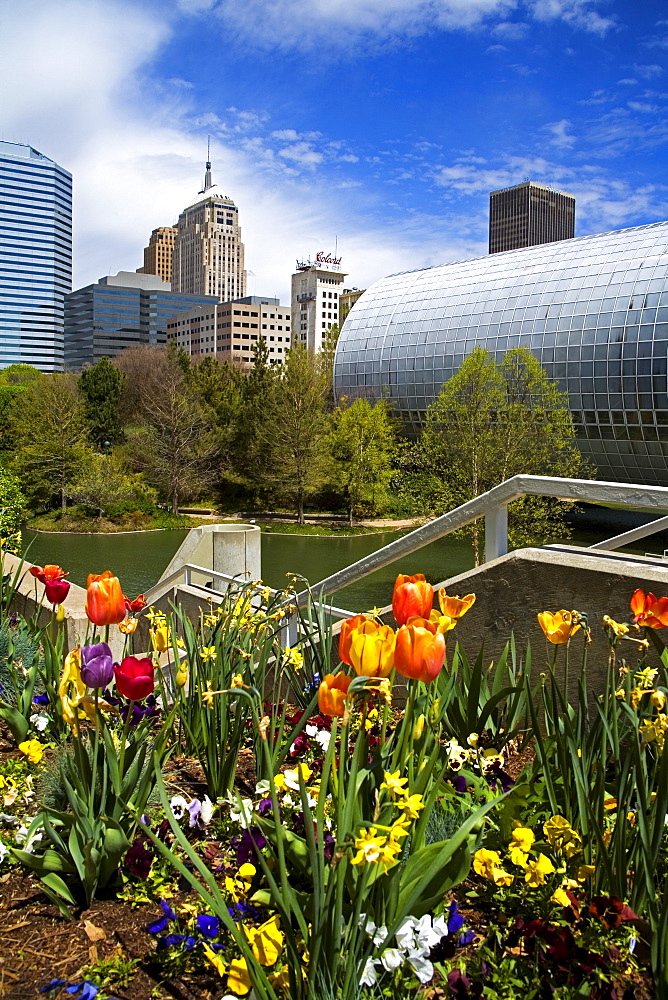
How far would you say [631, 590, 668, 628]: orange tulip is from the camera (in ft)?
6.45

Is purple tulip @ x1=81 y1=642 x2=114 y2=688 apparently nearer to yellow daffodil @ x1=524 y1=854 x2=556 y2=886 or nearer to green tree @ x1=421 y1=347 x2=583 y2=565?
yellow daffodil @ x1=524 y1=854 x2=556 y2=886

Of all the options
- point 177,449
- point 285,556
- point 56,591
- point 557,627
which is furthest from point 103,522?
point 557,627

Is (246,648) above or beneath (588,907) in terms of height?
above

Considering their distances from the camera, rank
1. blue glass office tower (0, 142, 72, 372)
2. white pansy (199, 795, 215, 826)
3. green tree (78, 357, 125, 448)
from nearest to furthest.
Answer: white pansy (199, 795, 215, 826), green tree (78, 357, 125, 448), blue glass office tower (0, 142, 72, 372)

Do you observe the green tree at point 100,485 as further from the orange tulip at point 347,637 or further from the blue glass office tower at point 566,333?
the orange tulip at point 347,637

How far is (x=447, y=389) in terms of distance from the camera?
24594mm

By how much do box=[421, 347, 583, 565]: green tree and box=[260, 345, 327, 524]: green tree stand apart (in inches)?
290

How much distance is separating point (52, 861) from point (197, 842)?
403 millimetres

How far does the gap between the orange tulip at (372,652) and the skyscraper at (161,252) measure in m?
196

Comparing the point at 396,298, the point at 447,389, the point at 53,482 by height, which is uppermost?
the point at 396,298

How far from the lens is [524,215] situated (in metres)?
189

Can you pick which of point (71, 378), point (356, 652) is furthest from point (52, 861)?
point (71, 378)

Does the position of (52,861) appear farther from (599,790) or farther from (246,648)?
(599,790)

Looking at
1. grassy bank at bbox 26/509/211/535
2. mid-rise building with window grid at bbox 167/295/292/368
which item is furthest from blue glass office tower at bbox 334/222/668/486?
mid-rise building with window grid at bbox 167/295/292/368
